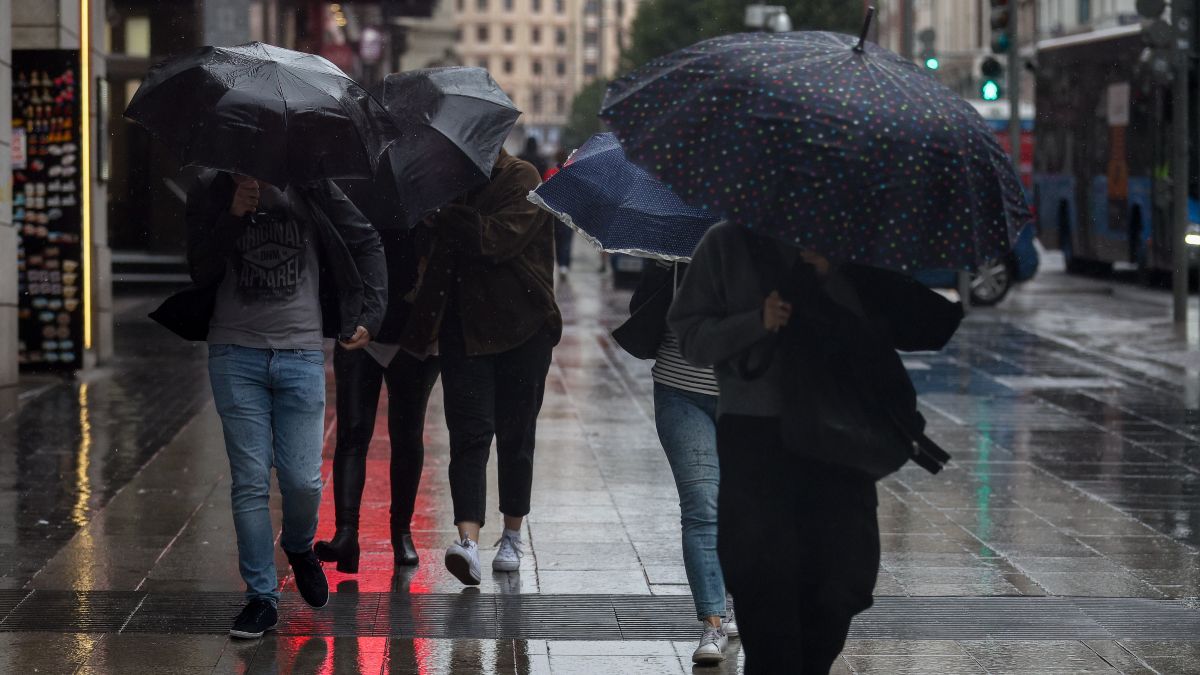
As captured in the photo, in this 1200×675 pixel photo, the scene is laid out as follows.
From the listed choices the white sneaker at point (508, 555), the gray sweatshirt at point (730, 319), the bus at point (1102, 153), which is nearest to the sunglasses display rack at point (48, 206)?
the white sneaker at point (508, 555)

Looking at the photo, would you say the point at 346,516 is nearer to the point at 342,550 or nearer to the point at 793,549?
the point at 342,550

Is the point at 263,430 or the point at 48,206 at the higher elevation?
the point at 48,206

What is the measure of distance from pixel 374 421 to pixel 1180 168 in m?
13.8

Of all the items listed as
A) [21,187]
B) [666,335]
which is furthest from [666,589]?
[21,187]

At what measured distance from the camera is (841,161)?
4121 mm

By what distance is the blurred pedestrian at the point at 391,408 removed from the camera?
708cm

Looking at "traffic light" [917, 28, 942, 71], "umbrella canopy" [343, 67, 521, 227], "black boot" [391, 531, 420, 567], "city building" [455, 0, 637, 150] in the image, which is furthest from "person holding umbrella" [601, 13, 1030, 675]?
"city building" [455, 0, 637, 150]

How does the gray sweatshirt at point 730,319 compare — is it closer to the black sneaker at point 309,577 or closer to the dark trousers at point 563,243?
the black sneaker at point 309,577

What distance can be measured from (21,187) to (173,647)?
875cm

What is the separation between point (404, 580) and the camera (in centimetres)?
709

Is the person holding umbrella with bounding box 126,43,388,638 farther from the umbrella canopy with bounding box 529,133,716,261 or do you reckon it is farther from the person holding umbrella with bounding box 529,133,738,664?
the person holding umbrella with bounding box 529,133,738,664

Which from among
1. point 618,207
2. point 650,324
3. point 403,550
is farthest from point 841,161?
point 403,550

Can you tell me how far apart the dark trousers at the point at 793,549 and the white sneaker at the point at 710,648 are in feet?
4.40

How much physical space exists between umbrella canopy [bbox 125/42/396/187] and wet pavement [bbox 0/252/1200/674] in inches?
62.3
